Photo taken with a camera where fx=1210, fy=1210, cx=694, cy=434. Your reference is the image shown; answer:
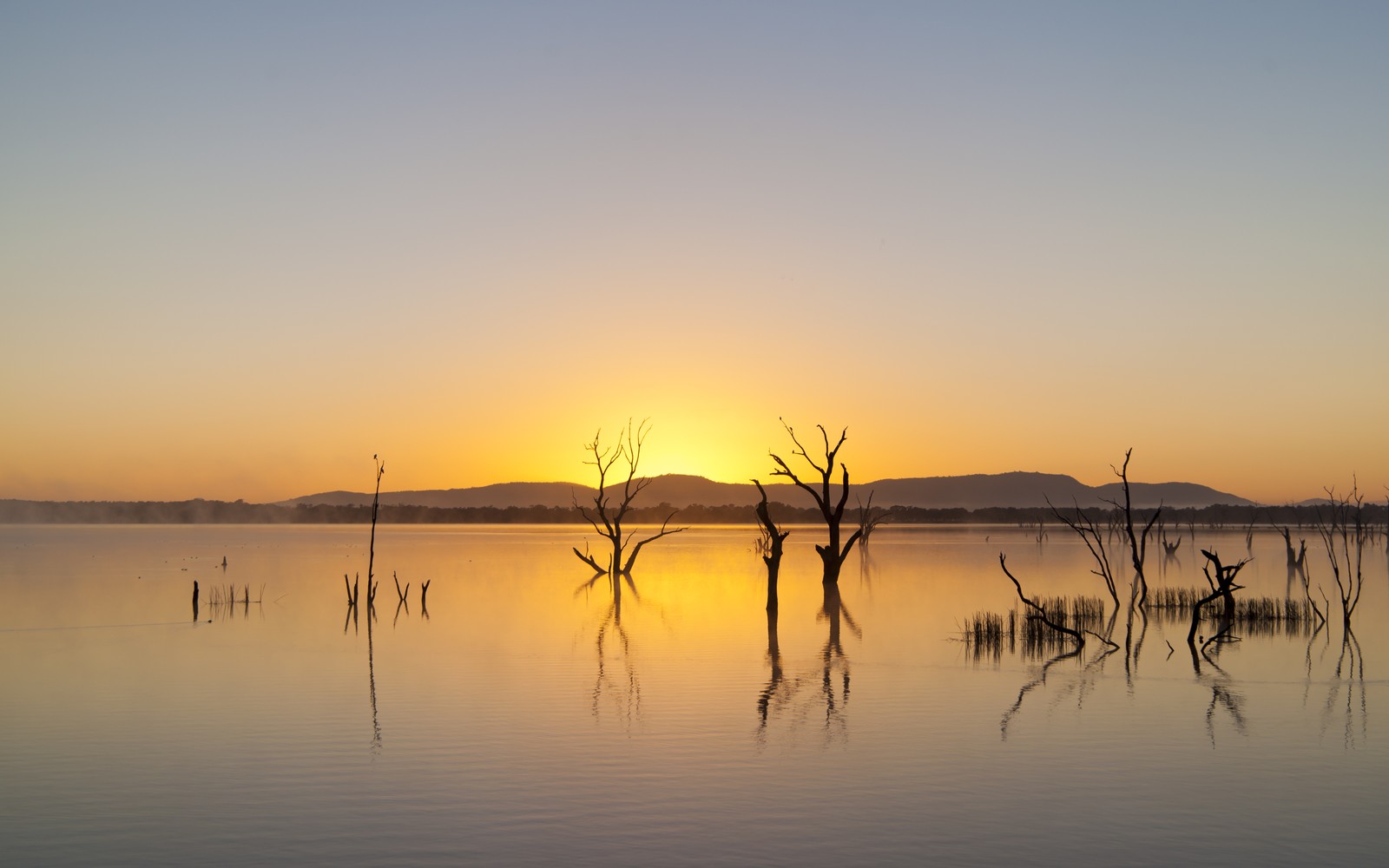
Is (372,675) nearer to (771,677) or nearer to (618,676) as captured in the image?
(618,676)

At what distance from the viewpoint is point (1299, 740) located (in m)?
18.0

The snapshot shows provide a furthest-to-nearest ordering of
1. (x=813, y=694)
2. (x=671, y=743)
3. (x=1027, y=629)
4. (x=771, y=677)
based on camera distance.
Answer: (x=1027, y=629)
(x=771, y=677)
(x=813, y=694)
(x=671, y=743)

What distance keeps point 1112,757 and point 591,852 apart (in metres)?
8.14

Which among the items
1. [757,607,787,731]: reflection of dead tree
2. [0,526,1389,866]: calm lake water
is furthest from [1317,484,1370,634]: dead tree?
[757,607,787,731]: reflection of dead tree

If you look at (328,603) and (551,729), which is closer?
(551,729)

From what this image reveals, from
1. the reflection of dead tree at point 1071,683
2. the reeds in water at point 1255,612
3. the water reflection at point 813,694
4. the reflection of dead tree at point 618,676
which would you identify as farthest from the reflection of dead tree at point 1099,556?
the reflection of dead tree at point 618,676

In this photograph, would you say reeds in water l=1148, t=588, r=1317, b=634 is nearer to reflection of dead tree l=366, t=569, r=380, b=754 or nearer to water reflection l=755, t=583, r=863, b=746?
water reflection l=755, t=583, r=863, b=746

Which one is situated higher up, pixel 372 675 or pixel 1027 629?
pixel 1027 629

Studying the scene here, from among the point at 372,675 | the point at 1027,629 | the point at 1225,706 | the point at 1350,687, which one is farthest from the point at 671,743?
the point at 1027,629

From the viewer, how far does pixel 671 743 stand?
17578 millimetres

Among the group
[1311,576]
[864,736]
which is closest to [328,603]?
[864,736]

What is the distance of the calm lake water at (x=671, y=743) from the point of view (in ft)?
41.7

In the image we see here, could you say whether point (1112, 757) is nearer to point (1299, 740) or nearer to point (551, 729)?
point (1299, 740)

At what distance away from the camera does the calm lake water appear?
12.7 meters
